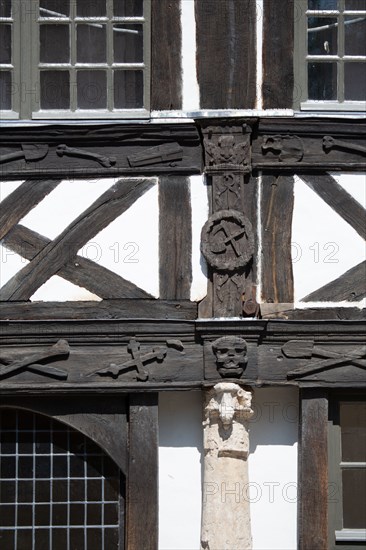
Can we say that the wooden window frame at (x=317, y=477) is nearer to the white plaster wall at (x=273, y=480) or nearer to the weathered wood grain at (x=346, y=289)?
the white plaster wall at (x=273, y=480)

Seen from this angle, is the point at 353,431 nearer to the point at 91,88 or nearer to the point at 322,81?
the point at 322,81

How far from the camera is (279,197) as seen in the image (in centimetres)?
985

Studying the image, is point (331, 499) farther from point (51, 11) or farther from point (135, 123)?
point (51, 11)

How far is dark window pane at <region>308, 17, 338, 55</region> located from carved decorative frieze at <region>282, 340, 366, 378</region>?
6.22ft

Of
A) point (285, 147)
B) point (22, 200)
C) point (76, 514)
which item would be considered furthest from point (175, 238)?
point (76, 514)

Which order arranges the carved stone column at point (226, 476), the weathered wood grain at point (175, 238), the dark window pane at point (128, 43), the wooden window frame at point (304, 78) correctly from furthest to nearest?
the dark window pane at point (128, 43) → the wooden window frame at point (304, 78) → the weathered wood grain at point (175, 238) → the carved stone column at point (226, 476)

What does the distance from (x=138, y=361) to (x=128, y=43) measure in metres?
2.07

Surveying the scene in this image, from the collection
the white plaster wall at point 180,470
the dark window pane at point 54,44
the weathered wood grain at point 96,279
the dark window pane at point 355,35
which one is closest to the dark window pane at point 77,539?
the white plaster wall at point 180,470

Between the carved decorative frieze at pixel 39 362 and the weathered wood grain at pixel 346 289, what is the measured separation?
154cm

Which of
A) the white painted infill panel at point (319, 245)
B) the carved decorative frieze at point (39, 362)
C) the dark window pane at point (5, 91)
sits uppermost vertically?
the dark window pane at point (5, 91)

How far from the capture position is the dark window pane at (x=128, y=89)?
395 inches

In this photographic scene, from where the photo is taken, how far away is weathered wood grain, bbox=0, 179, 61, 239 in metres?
9.88

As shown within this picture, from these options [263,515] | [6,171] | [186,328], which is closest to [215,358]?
[186,328]

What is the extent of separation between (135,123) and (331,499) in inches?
105
